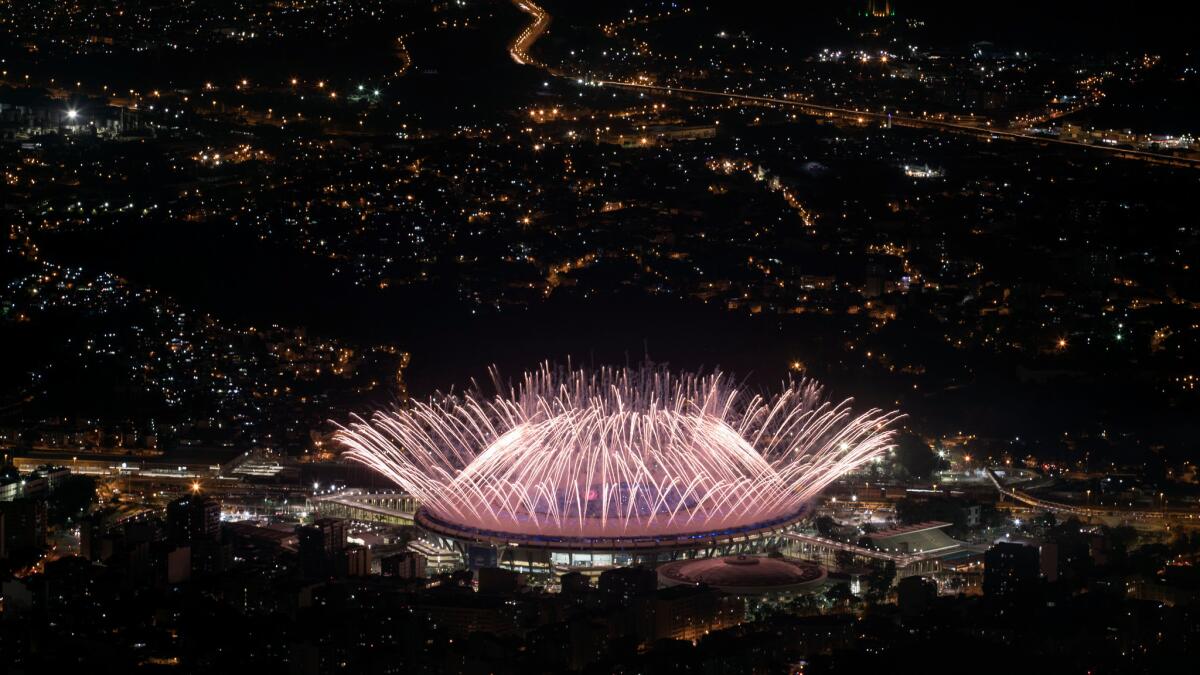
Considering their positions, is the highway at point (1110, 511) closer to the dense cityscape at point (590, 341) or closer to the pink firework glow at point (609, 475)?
the dense cityscape at point (590, 341)

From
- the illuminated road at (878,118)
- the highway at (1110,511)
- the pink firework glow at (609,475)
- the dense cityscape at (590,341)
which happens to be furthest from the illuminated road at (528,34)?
the pink firework glow at (609,475)

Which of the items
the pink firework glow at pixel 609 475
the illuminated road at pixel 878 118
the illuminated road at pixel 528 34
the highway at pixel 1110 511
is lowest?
the highway at pixel 1110 511

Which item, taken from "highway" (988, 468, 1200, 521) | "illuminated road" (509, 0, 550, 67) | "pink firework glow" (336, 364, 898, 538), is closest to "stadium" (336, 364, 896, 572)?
"pink firework glow" (336, 364, 898, 538)

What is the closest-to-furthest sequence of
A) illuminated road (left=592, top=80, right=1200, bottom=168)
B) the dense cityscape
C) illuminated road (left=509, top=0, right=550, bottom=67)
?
1. the dense cityscape
2. illuminated road (left=592, top=80, right=1200, bottom=168)
3. illuminated road (left=509, top=0, right=550, bottom=67)

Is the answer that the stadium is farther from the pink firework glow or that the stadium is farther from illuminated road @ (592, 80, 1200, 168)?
illuminated road @ (592, 80, 1200, 168)

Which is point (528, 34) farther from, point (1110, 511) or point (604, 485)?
point (604, 485)

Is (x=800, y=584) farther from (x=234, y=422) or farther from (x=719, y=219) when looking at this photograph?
(x=719, y=219)
